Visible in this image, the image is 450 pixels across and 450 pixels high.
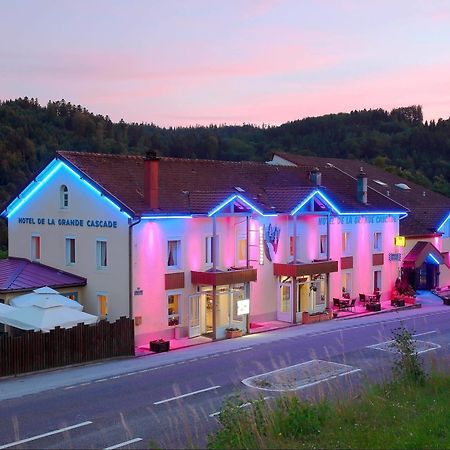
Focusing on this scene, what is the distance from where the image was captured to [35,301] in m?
24.4

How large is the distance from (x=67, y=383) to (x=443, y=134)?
110 m

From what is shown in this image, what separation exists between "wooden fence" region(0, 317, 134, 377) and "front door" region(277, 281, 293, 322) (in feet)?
31.7

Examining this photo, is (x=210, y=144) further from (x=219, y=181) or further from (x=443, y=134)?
(x=219, y=181)

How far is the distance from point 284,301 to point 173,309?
6.70 meters

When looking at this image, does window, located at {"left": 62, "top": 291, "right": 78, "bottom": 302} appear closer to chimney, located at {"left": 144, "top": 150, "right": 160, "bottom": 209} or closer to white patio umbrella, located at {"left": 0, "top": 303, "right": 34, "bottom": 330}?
white patio umbrella, located at {"left": 0, "top": 303, "right": 34, "bottom": 330}

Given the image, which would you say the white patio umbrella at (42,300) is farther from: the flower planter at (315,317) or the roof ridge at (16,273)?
the flower planter at (315,317)

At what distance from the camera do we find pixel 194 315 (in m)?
29.5

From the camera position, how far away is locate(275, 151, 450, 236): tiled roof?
4366 cm

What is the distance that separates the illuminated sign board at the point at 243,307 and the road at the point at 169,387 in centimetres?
111

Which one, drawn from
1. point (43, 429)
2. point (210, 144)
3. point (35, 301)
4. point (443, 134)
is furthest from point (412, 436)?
point (443, 134)

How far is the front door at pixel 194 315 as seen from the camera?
96.2 ft

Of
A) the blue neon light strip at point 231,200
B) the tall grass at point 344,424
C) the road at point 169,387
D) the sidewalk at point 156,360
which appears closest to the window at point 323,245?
the sidewalk at point 156,360

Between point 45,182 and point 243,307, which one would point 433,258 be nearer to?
point 243,307

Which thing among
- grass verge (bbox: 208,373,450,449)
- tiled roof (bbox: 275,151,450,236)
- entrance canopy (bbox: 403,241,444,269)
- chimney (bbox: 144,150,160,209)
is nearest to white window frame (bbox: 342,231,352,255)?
tiled roof (bbox: 275,151,450,236)
